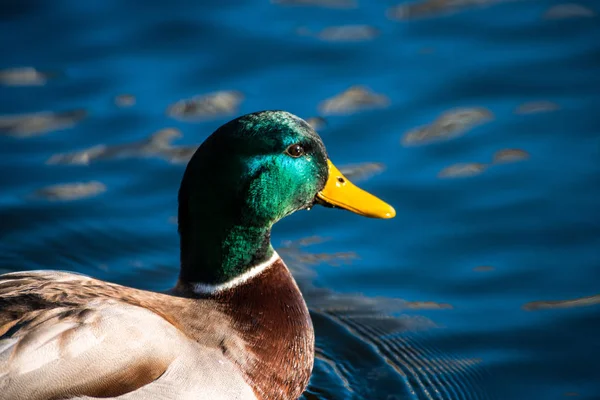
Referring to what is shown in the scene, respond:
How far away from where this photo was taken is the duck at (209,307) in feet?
14.4

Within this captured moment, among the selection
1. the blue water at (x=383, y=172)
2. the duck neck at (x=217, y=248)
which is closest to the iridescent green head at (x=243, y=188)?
the duck neck at (x=217, y=248)

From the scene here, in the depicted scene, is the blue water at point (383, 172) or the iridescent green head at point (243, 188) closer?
the iridescent green head at point (243, 188)

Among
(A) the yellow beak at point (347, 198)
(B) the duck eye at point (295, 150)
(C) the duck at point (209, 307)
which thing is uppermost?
(B) the duck eye at point (295, 150)

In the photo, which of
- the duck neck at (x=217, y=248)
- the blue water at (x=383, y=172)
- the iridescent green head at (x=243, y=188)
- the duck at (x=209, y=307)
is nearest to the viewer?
the duck at (x=209, y=307)

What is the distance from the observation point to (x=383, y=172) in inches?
287

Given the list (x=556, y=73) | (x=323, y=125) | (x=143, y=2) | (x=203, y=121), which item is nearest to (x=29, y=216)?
(x=203, y=121)

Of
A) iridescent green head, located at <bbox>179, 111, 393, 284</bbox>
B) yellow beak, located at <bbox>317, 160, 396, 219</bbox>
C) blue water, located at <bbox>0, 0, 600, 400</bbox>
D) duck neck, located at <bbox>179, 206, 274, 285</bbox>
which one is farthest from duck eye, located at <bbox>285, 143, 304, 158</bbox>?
blue water, located at <bbox>0, 0, 600, 400</bbox>

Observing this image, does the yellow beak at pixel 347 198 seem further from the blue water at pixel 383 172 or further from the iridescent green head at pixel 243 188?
the blue water at pixel 383 172

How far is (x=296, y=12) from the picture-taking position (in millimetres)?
8914

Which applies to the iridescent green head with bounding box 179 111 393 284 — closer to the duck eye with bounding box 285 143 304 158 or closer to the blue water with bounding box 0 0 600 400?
the duck eye with bounding box 285 143 304 158

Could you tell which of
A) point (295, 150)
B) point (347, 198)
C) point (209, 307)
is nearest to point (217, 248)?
point (209, 307)

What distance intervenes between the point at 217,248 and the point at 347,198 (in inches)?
29.4

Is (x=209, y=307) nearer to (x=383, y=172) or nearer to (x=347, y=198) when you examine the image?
(x=347, y=198)

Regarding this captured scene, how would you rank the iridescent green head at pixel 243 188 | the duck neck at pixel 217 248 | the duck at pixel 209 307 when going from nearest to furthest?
the duck at pixel 209 307 < the iridescent green head at pixel 243 188 < the duck neck at pixel 217 248
